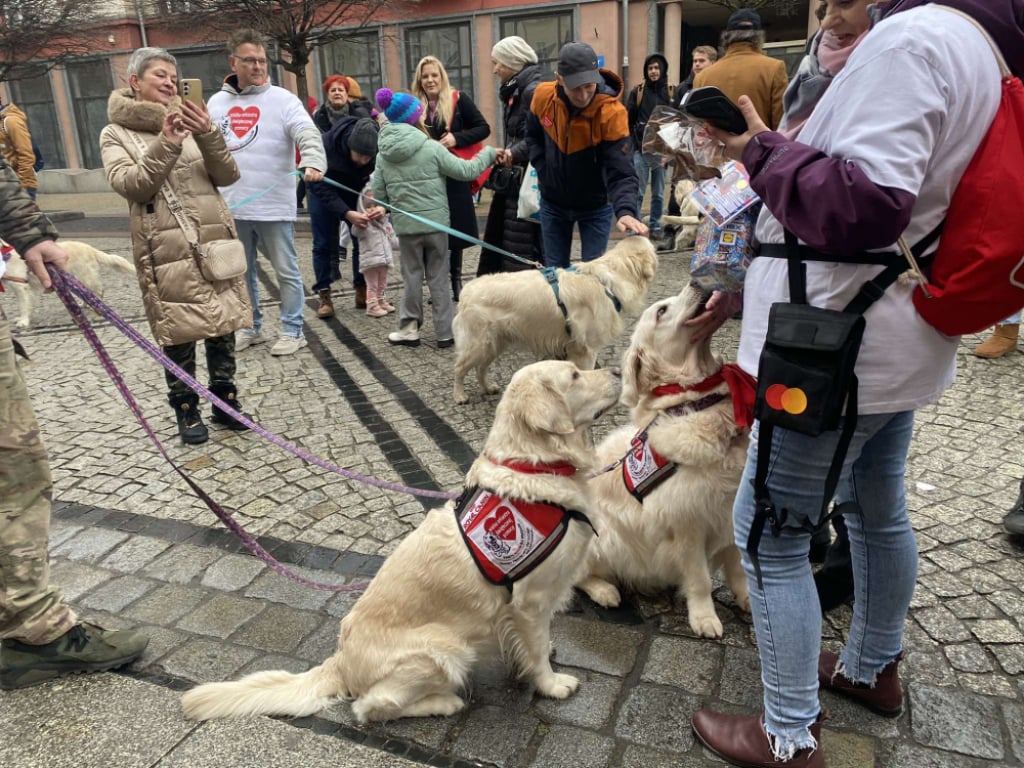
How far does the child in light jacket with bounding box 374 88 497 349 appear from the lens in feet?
19.9

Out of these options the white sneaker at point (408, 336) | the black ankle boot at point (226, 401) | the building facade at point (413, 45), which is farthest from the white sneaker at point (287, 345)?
the building facade at point (413, 45)

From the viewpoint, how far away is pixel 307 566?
324 cm

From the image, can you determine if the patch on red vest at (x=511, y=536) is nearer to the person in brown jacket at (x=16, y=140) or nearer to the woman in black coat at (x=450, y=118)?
the woman in black coat at (x=450, y=118)

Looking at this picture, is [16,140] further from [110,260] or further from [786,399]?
[786,399]

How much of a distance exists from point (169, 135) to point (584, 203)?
9.49 ft

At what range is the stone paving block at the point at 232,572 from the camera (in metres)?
3.11

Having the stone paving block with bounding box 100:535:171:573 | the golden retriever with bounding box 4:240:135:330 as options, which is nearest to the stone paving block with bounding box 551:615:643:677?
the stone paving block with bounding box 100:535:171:573

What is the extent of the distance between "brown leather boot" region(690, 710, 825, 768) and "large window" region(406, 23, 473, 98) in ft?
73.3

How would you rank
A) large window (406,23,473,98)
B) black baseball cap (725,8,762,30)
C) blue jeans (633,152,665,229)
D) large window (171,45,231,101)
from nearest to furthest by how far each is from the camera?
black baseball cap (725,8,762,30) → blue jeans (633,152,665,229) → large window (406,23,473,98) → large window (171,45,231,101)

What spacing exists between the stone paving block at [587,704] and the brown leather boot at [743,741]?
0.31 metres

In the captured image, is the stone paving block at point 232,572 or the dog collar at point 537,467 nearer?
the dog collar at point 537,467

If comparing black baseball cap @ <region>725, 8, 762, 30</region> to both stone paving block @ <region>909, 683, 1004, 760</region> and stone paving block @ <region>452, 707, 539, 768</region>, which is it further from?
stone paving block @ <region>452, 707, 539, 768</region>

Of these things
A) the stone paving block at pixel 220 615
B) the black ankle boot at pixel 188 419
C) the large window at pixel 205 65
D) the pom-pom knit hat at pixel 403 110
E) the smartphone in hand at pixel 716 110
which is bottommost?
the stone paving block at pixel 220 615


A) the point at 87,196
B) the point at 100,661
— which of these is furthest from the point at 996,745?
the point at 87,196
